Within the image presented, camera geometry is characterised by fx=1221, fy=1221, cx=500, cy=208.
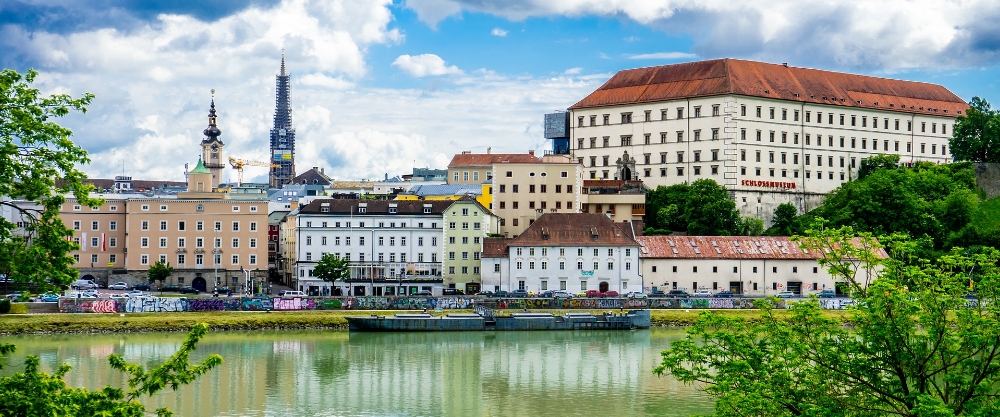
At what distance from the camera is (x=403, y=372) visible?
49.0 meters

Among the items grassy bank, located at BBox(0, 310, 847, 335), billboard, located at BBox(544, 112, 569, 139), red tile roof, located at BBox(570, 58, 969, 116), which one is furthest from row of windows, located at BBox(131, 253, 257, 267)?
billboard, located at BBox(544, 112, 569, 139)

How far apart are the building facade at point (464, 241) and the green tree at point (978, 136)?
134 feet

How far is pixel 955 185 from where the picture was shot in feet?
287

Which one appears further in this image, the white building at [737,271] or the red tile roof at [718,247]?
the red tile roof at [718,247]

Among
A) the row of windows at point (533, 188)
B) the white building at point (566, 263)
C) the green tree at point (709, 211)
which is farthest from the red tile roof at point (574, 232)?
the row of windows at point (533, 188)

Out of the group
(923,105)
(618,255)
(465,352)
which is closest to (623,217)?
(618,255)

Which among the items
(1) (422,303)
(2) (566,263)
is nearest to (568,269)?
(2) (566,263)

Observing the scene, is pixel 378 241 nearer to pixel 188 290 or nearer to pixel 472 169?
pixel 188 290

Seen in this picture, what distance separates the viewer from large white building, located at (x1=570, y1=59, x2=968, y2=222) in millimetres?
97375

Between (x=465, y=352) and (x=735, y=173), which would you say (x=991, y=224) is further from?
(x=465, y=352)

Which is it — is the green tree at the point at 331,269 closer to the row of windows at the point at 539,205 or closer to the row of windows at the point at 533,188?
the row of windows at the point at 539,205

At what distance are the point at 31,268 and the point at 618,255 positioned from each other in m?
62.8

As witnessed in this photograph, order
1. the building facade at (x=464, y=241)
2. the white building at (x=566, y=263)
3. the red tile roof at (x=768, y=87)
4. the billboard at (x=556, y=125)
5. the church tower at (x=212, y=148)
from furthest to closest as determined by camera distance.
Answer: the church tower at (x=212, y=148) < the billboard at (x=556, y=125) < the red tile roof at (x=768, y=87) < the building facade at (x=464, y=241) < the white building at (x=566, y=263)

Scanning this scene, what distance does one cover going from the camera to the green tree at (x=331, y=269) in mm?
78562
